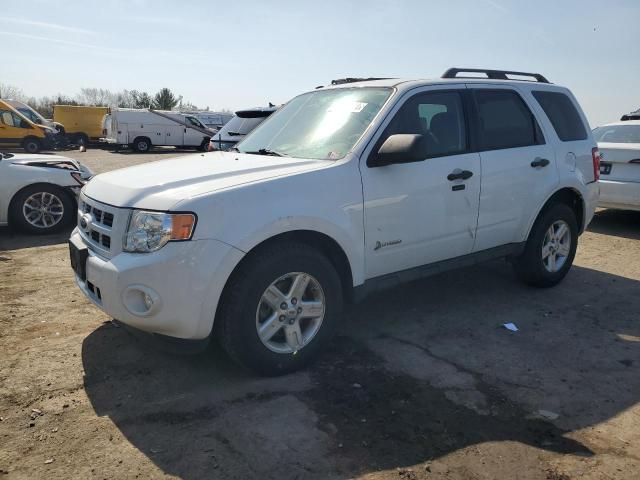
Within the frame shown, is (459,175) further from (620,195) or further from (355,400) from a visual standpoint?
(620,195)

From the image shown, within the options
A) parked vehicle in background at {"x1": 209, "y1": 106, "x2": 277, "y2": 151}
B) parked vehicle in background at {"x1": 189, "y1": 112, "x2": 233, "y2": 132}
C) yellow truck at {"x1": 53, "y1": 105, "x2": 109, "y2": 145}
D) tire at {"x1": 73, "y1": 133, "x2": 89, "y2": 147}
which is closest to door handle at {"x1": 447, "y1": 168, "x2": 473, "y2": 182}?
parked vehicle in background at {"x1": 209, "y1": 106, "x2": 277, "y2": 151}

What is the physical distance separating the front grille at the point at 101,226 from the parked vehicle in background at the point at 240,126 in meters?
6.28

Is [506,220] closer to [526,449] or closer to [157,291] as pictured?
[526,449]

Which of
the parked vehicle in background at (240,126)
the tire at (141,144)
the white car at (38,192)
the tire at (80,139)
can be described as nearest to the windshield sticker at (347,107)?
the white car at (38,192)

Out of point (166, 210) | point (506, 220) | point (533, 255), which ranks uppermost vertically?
point (166, 210)

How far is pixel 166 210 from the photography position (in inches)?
123

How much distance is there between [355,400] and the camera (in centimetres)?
331

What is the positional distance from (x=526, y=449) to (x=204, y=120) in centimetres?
3240

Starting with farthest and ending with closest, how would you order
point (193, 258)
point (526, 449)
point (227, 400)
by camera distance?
point (227, 400) → point (193, 258) → point (526, 449)

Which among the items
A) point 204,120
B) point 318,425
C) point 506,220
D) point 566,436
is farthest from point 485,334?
point 204,120

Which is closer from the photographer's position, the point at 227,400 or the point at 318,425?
the point at 318,425

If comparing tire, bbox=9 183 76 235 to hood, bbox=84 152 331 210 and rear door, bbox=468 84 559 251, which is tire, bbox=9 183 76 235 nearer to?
hood, bbox=84 152 331 210

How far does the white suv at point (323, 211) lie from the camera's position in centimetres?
317

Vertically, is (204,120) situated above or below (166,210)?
above
